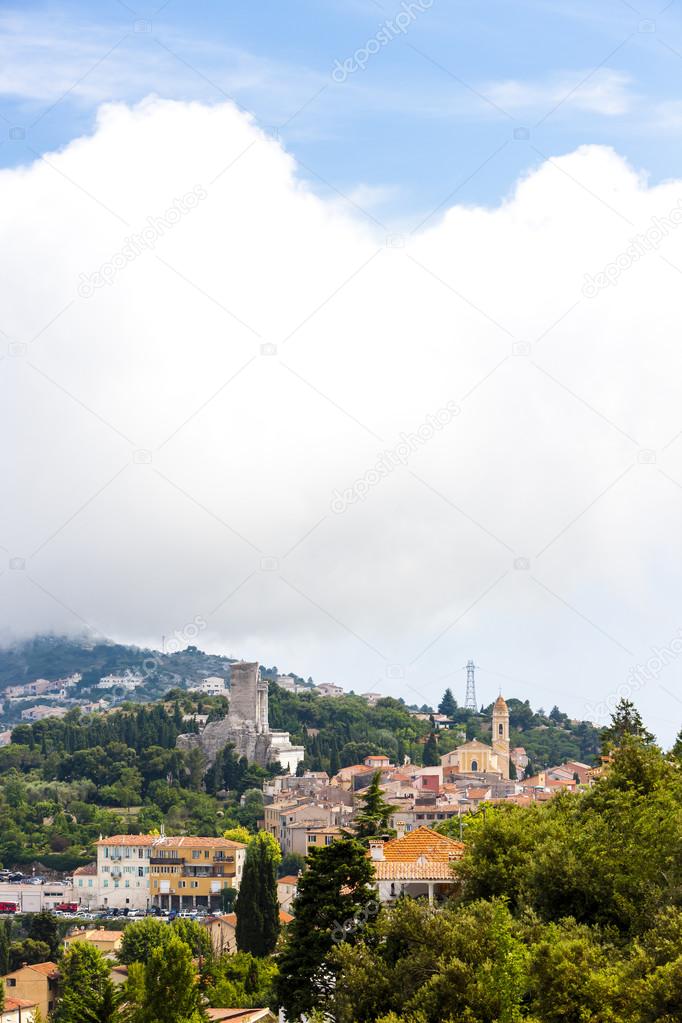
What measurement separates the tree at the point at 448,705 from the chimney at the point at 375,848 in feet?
340

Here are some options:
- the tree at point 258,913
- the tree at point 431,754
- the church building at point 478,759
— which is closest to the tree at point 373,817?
the tree at point 258,913

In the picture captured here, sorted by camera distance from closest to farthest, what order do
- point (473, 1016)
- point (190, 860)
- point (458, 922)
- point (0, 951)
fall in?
1. point (473, 1016)
2. point (458, 922)
3. point (0, 951)
4. point (190, 860)

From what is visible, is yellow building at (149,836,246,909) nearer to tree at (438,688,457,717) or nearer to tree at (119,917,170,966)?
tree at (119,917,170,966)

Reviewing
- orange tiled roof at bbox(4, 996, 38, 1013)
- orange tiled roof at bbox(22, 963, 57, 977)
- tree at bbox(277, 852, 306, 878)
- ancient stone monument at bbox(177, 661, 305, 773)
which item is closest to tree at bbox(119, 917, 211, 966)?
orange tiled roof at bbox(22, 963, 57, 977)

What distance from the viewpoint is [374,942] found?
76.2ft

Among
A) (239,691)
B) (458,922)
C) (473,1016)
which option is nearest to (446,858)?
(458,922)

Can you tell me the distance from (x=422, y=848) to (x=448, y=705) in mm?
105467

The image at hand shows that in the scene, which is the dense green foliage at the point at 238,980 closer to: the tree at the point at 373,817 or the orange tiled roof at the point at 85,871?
the tree at the point at 373,817

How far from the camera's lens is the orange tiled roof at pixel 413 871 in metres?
25.9

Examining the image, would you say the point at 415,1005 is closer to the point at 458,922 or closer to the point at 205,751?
the point at 458,922

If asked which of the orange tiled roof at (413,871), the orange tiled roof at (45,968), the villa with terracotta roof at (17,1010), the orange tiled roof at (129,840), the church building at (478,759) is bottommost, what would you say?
the villa with terracotta roof at (17,1010)

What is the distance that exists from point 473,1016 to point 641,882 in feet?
11.7

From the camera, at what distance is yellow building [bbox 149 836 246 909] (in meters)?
71.1

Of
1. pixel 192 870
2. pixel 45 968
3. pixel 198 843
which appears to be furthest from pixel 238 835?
pixel 45 968
